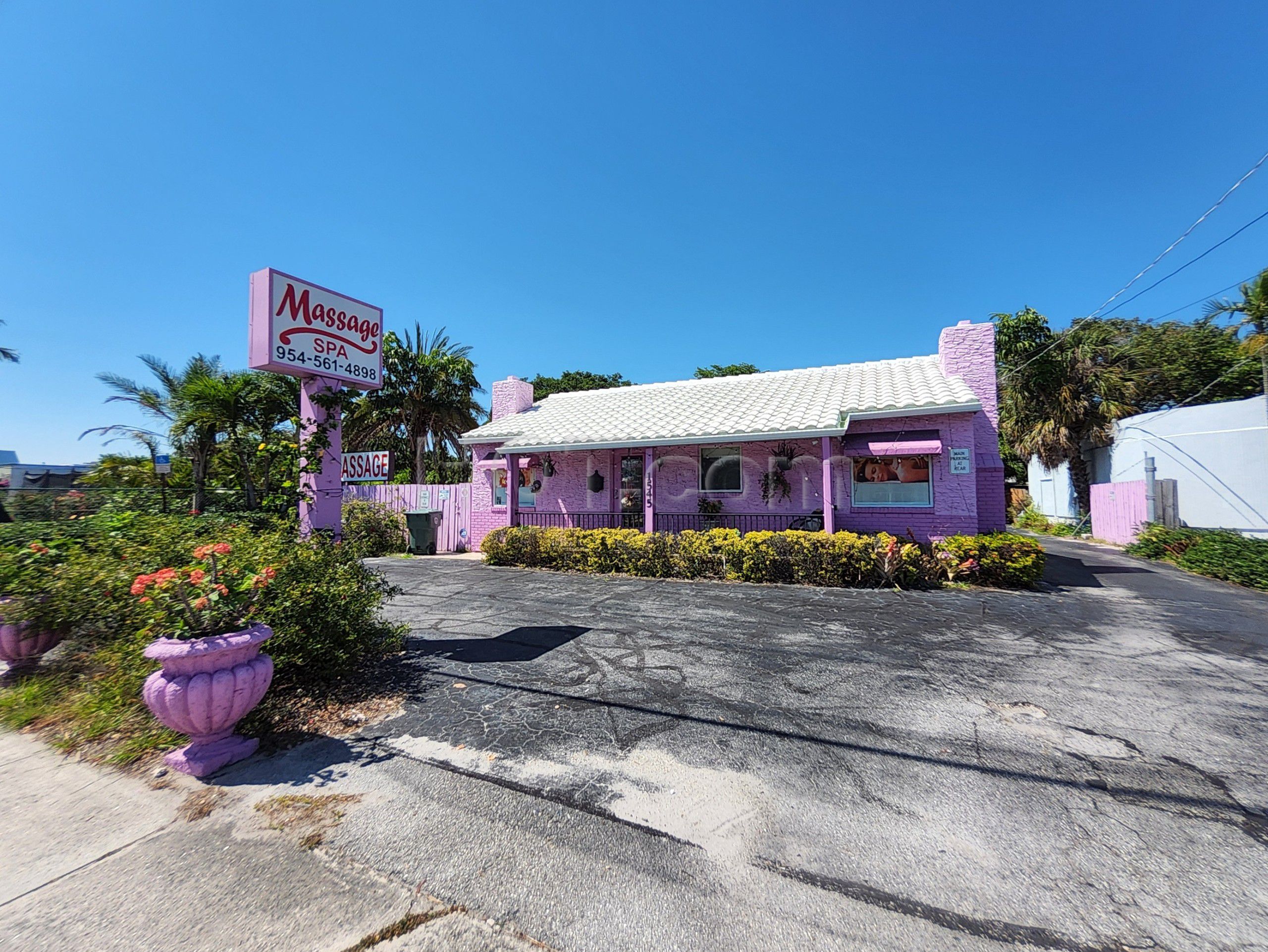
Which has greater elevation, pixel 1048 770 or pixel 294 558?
pixel 294 558

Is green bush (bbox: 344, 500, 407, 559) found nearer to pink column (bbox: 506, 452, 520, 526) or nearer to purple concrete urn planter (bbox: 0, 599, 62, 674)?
pink column (bbox: 506, 452, 520, 526)

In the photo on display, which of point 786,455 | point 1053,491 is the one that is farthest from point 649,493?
point 1053,491

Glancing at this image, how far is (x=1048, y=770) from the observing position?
3.22 metres

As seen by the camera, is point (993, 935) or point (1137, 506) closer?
point (993, 935)

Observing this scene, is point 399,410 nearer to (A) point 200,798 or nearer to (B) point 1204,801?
(A) point 200,798

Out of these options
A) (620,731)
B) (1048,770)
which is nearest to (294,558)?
(620,731)

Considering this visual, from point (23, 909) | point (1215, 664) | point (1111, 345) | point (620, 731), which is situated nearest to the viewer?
point (23, 909)

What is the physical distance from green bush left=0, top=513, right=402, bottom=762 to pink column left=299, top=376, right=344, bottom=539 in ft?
1.51

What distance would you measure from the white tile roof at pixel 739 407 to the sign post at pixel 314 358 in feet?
22.5

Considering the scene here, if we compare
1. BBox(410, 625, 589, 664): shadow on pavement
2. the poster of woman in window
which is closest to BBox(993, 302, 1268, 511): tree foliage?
the poster of woman in window

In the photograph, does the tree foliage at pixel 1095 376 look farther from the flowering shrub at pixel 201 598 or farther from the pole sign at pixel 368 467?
the flowering shrub at pixel 201 598

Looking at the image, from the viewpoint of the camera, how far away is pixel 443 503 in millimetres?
16172

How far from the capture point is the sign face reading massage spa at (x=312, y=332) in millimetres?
5574

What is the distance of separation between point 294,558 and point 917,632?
22.8 feet
